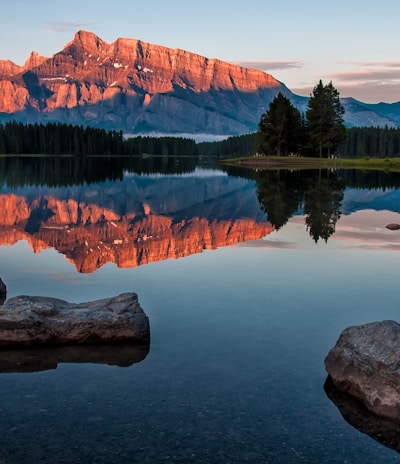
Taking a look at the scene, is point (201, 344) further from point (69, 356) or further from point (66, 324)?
point (66, 324)

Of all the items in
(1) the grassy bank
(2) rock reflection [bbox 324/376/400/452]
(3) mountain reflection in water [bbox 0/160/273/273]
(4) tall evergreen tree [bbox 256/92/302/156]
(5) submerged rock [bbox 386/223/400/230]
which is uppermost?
(4) tall evergreen tree [bbox 256/92/302/156]

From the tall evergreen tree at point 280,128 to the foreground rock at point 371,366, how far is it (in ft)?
451

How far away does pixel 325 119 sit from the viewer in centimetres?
14612

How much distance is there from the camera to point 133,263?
81.1 feet

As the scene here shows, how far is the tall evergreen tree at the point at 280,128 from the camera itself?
484ft

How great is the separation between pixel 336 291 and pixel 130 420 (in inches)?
444

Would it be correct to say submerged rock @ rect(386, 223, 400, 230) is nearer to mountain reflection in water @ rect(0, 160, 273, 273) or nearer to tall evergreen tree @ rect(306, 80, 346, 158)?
mountain reflection in water @ rect(0, 160, 273, 273)

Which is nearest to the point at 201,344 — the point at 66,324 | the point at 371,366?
the point at 66,324

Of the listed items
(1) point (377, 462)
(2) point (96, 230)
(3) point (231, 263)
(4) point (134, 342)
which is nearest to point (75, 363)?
(4) point (134, 342)

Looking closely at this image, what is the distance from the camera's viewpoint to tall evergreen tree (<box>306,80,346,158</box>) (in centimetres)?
14625

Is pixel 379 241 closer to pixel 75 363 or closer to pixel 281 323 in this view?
pixel 281 323

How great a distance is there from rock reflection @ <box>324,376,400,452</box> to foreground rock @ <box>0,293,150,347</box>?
5.31 meters

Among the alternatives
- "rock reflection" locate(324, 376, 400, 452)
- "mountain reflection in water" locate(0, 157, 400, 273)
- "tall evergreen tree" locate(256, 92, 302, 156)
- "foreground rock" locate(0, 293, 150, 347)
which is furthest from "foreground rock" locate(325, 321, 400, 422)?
"tall evergreen tree" locate(256, 92, 302, 156)

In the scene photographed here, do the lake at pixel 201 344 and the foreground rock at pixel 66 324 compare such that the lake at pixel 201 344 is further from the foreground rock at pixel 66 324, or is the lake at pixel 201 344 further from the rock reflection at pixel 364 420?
the foreground rock at pixel 66 324
